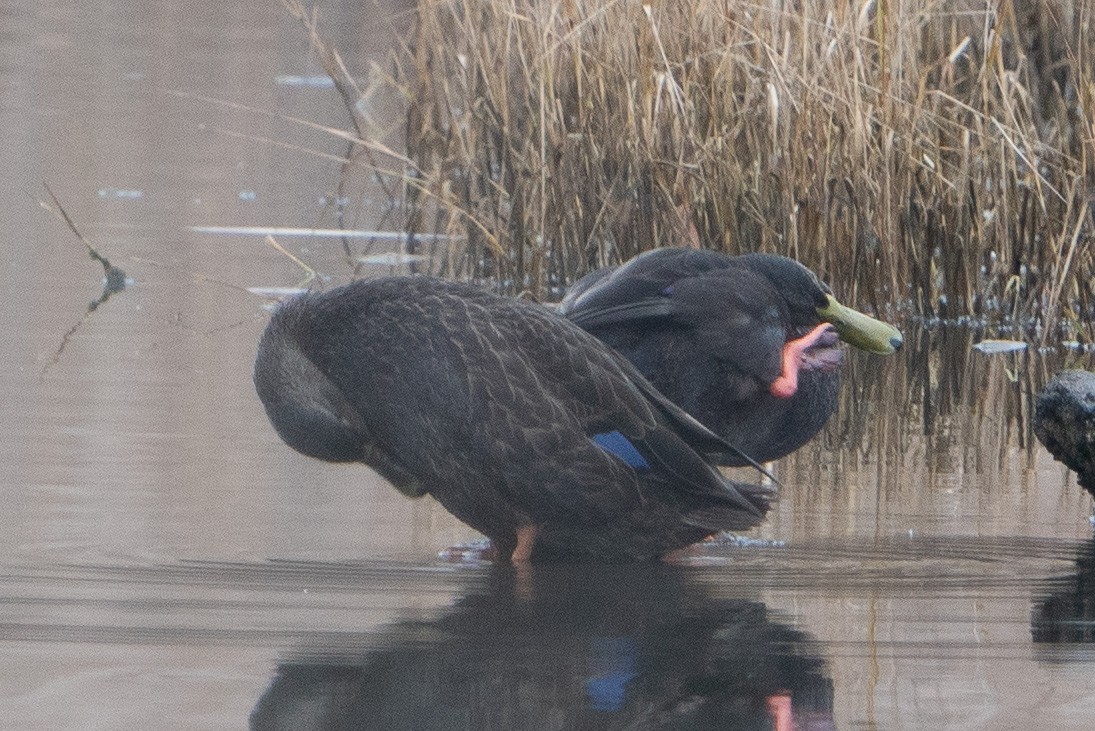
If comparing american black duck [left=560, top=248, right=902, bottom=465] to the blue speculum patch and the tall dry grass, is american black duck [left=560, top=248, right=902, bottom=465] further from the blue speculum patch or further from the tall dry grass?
the tall dry grass

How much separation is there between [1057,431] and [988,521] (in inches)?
19.1

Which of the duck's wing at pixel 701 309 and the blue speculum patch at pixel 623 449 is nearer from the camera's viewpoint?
the blue speculum patch at pixel 623 449

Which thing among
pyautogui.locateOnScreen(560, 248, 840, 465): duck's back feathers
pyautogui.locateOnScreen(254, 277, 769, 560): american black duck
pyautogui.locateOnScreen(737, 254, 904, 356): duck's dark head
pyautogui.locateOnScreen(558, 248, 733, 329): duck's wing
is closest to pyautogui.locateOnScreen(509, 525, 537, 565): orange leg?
pyautogui.locateOnScreen(254, 277, 769, 560): american black duck

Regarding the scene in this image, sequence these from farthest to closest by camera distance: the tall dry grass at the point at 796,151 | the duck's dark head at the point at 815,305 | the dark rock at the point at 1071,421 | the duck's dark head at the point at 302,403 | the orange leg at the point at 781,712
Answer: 1. the tall dry grass at the point at 796,151
2. the dark rock at the point at 1071,421
3. the duck's dark head at the point at 815,305
4. the duck's dark head at the point at 302,403
5. the orange leg at the point at 781,712

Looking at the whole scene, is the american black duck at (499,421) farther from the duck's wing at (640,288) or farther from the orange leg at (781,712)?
the orange leg at (781,712)

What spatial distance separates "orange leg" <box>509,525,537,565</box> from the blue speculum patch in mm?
214

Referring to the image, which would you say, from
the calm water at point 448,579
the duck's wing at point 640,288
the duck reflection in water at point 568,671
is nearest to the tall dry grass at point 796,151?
the calm water at point 448,579

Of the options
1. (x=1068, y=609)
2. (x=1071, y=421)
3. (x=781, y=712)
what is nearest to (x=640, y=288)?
(x=1071, y=421)

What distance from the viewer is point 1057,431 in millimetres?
5316

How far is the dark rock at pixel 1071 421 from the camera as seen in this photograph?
17.1ft

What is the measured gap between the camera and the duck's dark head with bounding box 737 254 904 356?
16.4 feet

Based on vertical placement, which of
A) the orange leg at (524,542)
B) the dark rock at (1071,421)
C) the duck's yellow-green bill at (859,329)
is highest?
the duck's yellow-green bill at (859,329)

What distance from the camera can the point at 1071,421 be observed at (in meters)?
5.25

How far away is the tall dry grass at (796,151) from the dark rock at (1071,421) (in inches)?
81.4
